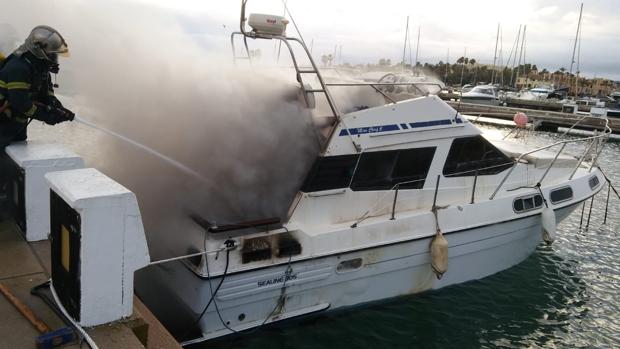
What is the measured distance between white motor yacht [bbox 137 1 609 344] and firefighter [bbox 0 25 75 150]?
1982mm

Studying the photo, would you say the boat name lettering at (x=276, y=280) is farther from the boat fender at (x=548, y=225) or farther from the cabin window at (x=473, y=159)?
the boat fender at (x=548, y=225)

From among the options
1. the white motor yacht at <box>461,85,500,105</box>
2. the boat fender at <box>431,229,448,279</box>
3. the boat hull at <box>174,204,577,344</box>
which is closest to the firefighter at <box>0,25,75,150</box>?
the boat hull at <box>174,204,577,344</box>

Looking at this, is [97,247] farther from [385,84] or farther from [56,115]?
[385,84]

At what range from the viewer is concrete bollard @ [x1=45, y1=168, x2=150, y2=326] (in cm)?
303

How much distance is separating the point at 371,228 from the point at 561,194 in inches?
147

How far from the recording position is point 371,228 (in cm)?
618

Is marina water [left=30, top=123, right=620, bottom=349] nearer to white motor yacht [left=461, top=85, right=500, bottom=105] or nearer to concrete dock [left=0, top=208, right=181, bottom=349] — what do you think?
concrete dock [left=0, top=208, right=181, bottom=349]

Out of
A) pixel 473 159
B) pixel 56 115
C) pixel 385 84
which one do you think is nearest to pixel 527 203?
pixel 473 159

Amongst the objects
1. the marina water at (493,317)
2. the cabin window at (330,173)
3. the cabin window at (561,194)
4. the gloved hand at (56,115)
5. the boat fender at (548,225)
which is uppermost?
the gloved hand at (56,115)

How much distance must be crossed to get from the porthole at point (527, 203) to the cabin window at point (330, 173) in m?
2.79

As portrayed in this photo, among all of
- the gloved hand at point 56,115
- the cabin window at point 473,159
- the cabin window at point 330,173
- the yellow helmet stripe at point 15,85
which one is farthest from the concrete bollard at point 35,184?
the cabin window at point 473,159

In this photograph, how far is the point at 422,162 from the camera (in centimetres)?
678

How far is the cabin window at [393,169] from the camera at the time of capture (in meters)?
6.36

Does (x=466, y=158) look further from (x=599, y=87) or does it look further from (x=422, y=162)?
(x=599, y=87)
